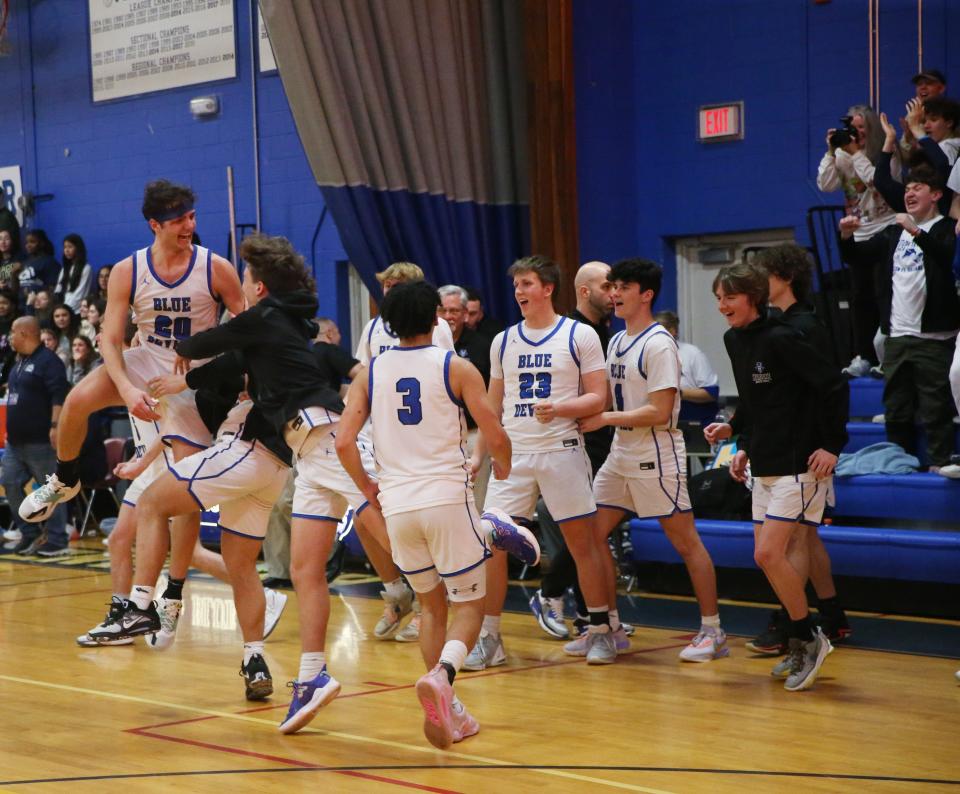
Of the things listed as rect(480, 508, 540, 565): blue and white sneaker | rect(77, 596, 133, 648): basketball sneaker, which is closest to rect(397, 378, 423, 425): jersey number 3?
rect(480, 508, 540, 565): blue and white sneaker

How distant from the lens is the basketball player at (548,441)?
18.7 ft

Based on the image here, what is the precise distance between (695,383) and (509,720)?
13.8 ft

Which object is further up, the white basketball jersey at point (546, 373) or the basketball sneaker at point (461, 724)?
the white basketball jersey at point (546, 373)

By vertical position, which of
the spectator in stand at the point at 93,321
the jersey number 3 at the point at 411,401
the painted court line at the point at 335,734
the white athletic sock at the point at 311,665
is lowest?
the painted court line at the point at 335,734

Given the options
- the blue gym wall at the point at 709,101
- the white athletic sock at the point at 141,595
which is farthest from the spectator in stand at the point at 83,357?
the white athletic sock at the point at 141,595

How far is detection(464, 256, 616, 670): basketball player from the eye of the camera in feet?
18.7

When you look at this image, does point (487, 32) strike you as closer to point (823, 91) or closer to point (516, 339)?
point (823, 91)

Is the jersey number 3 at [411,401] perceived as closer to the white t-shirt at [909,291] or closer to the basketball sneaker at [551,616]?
the basketball sneaker at [551,616]

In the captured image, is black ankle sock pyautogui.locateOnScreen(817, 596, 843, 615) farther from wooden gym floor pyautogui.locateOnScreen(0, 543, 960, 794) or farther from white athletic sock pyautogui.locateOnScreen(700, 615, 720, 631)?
white athletic sock pyautogui.locateOnScreen(700, 615, 720, 631)

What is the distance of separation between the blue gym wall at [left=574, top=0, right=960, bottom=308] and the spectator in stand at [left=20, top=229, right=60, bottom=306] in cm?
603

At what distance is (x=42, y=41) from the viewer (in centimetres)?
1427

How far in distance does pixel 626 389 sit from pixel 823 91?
4567 mm

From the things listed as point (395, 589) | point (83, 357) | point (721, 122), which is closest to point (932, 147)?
point (721, 122)

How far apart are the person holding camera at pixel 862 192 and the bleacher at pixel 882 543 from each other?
1329 mm
